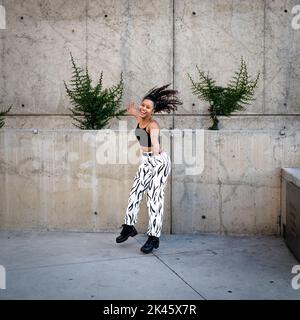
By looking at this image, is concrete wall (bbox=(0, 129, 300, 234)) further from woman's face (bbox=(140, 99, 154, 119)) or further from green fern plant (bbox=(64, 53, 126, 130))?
woman's face (bbox=(140, 99, 154, 119))

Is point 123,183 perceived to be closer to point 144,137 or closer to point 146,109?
point 144,137

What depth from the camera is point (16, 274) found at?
4551mm

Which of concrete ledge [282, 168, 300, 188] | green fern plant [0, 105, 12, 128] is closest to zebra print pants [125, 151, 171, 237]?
concrete ledge [282, 168, 300, 188]

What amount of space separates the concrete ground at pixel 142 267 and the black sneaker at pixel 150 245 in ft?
0.20

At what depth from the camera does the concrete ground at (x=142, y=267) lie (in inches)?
160

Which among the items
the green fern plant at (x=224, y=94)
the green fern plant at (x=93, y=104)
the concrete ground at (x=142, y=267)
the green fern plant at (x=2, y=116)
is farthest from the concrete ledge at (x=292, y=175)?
the green fern plant at (x=2, y=116)

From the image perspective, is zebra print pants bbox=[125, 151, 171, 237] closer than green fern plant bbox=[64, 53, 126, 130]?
Yes

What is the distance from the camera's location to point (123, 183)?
6.28 metres

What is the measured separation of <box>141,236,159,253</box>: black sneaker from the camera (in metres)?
5.28

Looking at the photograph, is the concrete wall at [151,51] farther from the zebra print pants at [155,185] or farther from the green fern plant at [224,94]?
the zebra print pants at [155,185]

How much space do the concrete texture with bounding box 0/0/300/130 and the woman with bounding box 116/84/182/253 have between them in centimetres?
210

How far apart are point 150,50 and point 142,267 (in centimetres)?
398

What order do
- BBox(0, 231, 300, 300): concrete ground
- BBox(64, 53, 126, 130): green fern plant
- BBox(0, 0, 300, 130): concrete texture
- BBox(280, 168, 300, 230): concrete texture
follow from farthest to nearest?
BBox(0, 0, 300, 130): concrete texture, BBox(64, 53, 126, 130): green fern plant, BBox(280, 168, 300, 230): concrete texture, BBox(0, 231, 300, 300): concrete ground
